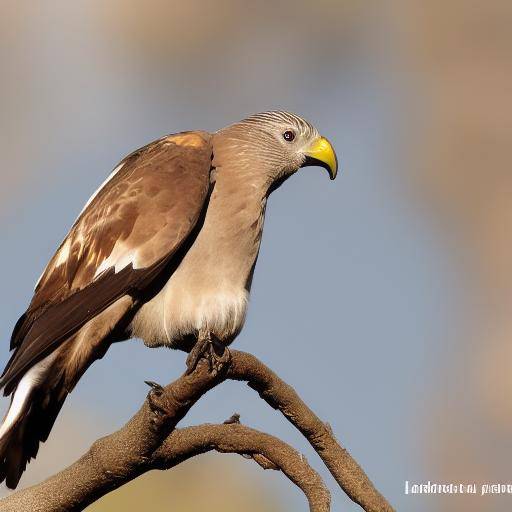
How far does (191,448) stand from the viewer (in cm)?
435

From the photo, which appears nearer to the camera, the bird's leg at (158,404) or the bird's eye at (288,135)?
the bird's leg at (158,404)

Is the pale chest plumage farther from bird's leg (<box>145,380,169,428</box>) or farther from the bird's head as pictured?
bird's leg (<box>145,380,169,428</box>)

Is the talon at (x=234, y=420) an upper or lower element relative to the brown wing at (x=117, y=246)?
lower

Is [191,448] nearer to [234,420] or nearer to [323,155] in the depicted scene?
[234,420]

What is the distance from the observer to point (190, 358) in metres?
4.41

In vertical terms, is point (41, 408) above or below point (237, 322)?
below

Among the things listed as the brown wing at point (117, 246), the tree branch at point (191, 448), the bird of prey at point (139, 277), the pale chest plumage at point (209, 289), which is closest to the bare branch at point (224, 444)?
the tree branch at point (191, 448)

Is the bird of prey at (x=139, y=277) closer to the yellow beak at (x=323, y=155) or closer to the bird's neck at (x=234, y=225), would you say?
the bird's neck at (x=234, y=225)

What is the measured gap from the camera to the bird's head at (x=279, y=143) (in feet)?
19.0

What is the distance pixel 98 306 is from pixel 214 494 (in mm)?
4091

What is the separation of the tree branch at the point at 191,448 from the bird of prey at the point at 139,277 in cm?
44

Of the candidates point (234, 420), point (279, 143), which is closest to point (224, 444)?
point (234, 420)

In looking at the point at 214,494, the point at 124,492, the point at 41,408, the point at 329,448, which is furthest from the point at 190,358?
the point at 214,494

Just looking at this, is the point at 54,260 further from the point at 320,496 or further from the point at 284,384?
the point at 320,496
